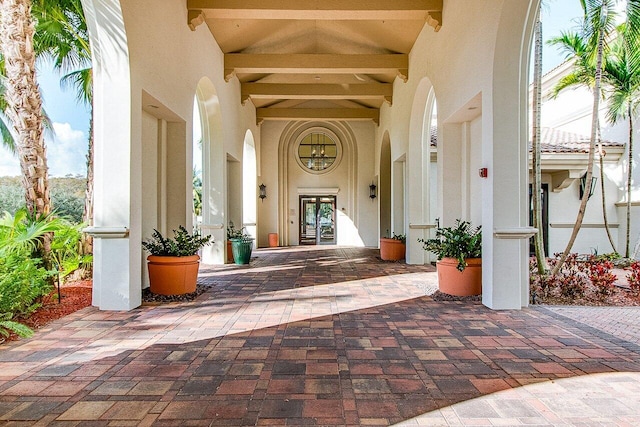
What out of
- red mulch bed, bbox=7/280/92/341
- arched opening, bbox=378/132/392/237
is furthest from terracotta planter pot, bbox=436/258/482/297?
arched opening, bbox=378/132/392/237

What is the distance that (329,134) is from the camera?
1617 cm

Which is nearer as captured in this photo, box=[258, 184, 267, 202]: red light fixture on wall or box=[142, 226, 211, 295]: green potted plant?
box=[142, 226, 211, 295]: green potted plant

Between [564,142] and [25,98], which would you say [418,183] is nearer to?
[564,142]

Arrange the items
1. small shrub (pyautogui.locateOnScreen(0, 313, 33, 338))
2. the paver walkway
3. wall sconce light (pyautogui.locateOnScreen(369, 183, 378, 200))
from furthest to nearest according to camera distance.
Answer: wall sconce light (pyautogui.locateOnScreen(369, 183, 378, 200)), small shrub (pyautogui.locateOnScreen(0, 313, 33, 338)), the paver walkway

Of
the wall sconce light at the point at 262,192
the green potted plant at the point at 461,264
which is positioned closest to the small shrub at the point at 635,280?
the green potted plant at the point at 461,264

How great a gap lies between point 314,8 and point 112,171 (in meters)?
4.56

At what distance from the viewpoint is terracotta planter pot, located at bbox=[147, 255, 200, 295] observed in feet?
17.8

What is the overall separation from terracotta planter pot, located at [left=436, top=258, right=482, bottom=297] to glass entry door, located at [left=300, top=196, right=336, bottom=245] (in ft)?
36.0

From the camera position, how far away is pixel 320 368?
299 centimetres

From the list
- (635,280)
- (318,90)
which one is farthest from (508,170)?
(318,90)

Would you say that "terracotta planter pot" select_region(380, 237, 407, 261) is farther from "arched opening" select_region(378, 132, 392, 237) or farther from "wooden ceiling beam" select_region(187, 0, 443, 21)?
"wooden ceiling beam" select_region(187, 0, 443, 21)

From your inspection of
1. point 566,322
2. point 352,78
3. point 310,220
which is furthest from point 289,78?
point 566,322

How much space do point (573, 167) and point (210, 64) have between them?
9.23m

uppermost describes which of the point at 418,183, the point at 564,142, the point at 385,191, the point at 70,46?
the point at 70,46
